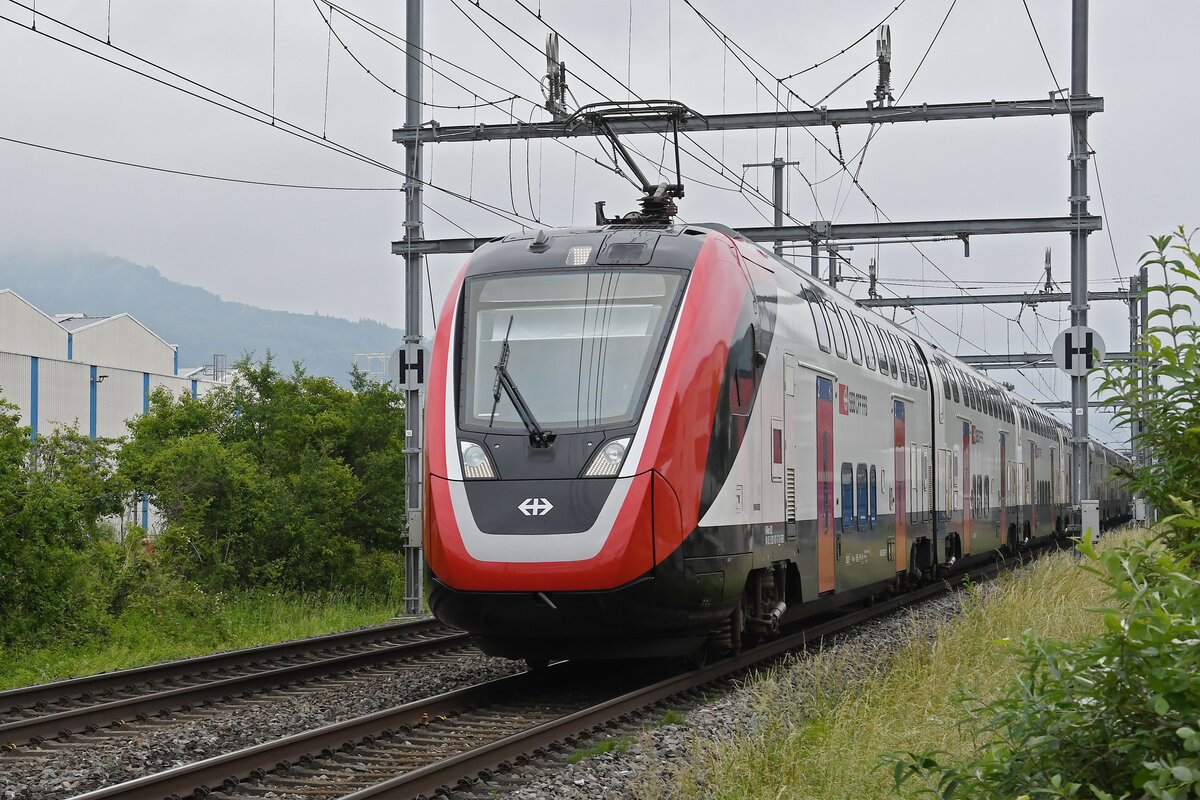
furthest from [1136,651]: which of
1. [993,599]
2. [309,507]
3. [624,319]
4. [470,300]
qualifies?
[309,507]

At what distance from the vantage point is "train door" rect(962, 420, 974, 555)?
22078 millimetres

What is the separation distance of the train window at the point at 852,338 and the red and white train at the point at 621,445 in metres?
2.22

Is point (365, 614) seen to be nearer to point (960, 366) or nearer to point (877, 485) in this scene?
point (877, 485)

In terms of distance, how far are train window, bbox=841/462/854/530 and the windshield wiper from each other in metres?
5.02

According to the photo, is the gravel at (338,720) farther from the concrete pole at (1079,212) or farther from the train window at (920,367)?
the concrete pole at (1079,212)

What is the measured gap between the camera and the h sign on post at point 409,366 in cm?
1750

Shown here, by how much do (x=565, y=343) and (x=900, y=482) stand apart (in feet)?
26.6

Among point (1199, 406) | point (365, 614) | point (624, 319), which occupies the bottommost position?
point (365, 614)

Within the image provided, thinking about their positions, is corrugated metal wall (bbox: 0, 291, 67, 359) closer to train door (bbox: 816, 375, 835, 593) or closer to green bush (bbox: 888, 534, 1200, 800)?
train door (bbox: 816, 375, 835, 593)

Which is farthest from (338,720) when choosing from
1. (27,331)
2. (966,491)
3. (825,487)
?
(27,331)

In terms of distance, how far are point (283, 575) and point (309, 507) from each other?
56.5 inches

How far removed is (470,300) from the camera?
34.4ft

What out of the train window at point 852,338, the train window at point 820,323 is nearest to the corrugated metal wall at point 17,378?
the train window at point 852,338

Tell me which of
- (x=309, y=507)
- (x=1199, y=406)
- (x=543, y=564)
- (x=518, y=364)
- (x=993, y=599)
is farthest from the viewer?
(x=309, y=507)
